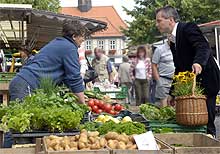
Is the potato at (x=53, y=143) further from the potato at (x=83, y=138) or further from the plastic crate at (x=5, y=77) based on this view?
the plastic crate at (x=5, y=77)

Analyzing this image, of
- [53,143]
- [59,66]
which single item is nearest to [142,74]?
[59,66]

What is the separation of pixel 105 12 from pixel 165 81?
100m

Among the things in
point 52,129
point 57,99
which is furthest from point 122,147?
point 57,99

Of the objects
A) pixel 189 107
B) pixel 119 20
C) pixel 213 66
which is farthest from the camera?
pixel 119 20

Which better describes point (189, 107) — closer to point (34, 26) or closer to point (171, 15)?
point (171, 15)

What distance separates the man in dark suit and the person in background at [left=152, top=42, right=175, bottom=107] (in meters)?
3.57

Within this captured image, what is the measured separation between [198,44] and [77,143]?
2.17m

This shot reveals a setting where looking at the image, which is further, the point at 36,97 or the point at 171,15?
the point at 171,15

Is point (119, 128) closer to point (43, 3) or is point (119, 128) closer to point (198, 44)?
point (198, 44)

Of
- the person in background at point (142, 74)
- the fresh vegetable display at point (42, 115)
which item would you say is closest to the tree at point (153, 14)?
the person in background at point (142, 74)

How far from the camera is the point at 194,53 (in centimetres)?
601

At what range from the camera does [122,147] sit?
412cm

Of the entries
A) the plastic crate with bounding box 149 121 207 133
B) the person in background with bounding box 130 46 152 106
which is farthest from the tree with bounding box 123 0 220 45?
the plastic crate with bounding box 149 121 207 133

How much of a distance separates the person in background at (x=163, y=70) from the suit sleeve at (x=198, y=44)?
151 inches
